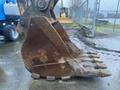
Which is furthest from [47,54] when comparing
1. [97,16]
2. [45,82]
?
[97,16]

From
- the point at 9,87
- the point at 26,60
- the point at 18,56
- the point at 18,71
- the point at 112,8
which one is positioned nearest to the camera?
the point at 9,87

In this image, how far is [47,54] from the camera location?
545cm

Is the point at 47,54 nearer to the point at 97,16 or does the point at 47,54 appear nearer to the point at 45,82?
the point at 45,82

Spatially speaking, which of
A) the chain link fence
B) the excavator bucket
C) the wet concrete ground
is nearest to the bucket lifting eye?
the excavator bucket

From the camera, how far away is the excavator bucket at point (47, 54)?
211 inches

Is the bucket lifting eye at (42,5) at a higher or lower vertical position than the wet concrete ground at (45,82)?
higher

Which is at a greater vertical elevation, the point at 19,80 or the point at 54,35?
the point at 54,35

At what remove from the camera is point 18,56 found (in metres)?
7.88

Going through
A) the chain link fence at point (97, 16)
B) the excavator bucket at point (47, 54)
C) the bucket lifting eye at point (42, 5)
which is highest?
the bucket lifting eye at point (42, 5)

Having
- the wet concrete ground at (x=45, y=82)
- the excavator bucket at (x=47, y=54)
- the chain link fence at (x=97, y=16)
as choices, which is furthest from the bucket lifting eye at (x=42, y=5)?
the chain link fence at (x=97, y=16)

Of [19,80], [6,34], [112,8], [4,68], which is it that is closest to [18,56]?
[4,68]

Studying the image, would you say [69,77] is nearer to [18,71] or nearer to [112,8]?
[18,71]

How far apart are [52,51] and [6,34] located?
21.1 ft

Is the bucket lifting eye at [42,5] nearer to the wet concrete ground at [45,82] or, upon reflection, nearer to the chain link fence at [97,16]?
the wet concrete ground at [45,82]
